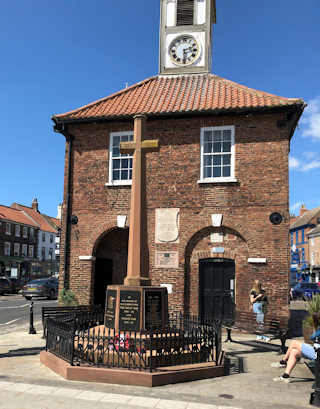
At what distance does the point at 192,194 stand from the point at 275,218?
9.24 ft

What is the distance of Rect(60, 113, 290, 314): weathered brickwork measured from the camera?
42.0 ft

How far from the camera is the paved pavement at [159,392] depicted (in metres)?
5.50

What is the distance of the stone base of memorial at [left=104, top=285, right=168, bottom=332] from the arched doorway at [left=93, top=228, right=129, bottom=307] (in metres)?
6.62

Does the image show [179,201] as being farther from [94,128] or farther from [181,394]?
[181,394]

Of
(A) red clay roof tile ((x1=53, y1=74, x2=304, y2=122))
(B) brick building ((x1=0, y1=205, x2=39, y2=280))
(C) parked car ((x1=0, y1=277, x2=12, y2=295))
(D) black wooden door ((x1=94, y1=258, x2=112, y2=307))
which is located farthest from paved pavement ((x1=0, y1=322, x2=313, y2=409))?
(B) brick building ((x1=0, y1=205, x2=39, y2=280))

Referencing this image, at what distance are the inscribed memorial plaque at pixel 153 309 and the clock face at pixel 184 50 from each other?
11751mm

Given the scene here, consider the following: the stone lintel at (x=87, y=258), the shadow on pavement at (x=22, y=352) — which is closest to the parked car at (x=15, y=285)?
the stone lintel at (x=87, y=258)

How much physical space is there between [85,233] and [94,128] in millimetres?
3918

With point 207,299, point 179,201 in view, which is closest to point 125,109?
point 179,201

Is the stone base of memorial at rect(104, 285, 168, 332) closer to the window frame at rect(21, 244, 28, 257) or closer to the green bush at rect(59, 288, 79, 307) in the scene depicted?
the green bush at rect(59, 288, 79, 307)

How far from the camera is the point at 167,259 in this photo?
1341cm

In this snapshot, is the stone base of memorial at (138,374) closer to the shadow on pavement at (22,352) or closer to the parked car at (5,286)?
the shadow on pavement at (22,352)

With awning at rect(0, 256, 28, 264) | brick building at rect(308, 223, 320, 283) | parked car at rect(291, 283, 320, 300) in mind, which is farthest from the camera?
brick building at rect(308, 223, 320, 283)

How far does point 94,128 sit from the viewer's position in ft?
48.7
